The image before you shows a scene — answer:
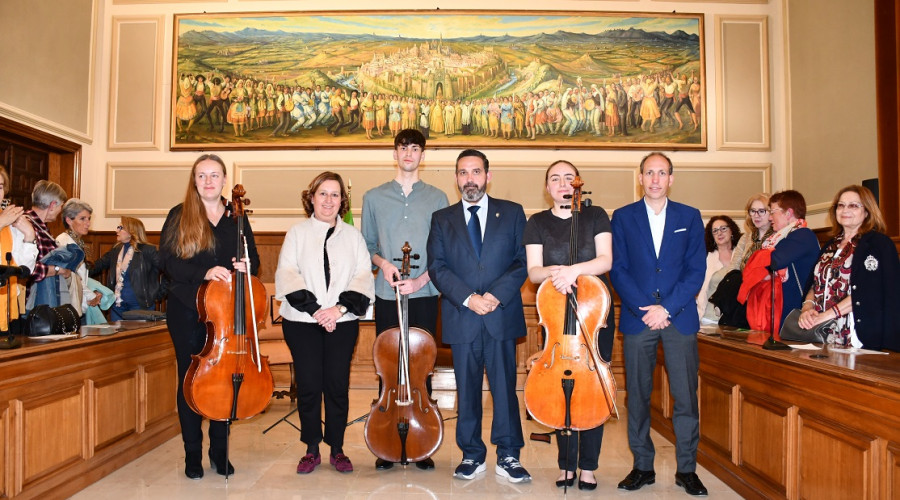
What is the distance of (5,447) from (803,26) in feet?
23.8

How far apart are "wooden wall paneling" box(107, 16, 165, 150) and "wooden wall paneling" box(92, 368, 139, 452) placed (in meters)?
4.06

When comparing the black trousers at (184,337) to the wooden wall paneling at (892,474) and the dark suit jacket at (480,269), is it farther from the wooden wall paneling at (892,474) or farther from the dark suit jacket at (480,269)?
the wooden wall paneling at (892,474)

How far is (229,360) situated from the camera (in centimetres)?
293

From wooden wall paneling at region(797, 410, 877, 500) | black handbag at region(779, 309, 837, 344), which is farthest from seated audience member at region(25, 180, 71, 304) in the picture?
black handbag at region(779, 309, 837, 344)

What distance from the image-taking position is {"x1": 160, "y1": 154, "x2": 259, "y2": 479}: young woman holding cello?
3.19 meters

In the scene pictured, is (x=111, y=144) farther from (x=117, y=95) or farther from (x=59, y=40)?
(x=59, y=40)

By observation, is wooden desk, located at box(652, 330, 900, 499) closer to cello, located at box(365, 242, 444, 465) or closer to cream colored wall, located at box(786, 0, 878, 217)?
cello, located at box(365, 242, 444, 465)

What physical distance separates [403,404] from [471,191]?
3.63ft

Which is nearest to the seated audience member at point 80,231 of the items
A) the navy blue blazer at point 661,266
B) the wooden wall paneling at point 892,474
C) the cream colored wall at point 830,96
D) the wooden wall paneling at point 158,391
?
the wooden wall paneling at point 158,391

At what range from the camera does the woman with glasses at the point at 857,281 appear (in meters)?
3.03

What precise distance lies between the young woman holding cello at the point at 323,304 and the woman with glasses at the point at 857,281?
92.7 inches

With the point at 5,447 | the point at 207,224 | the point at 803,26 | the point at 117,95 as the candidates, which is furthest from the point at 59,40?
the point at 803,26

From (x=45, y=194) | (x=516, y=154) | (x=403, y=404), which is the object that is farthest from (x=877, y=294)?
(x=45, y=194)

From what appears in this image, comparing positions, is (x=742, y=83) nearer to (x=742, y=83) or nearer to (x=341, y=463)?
(x=742, y=83)
